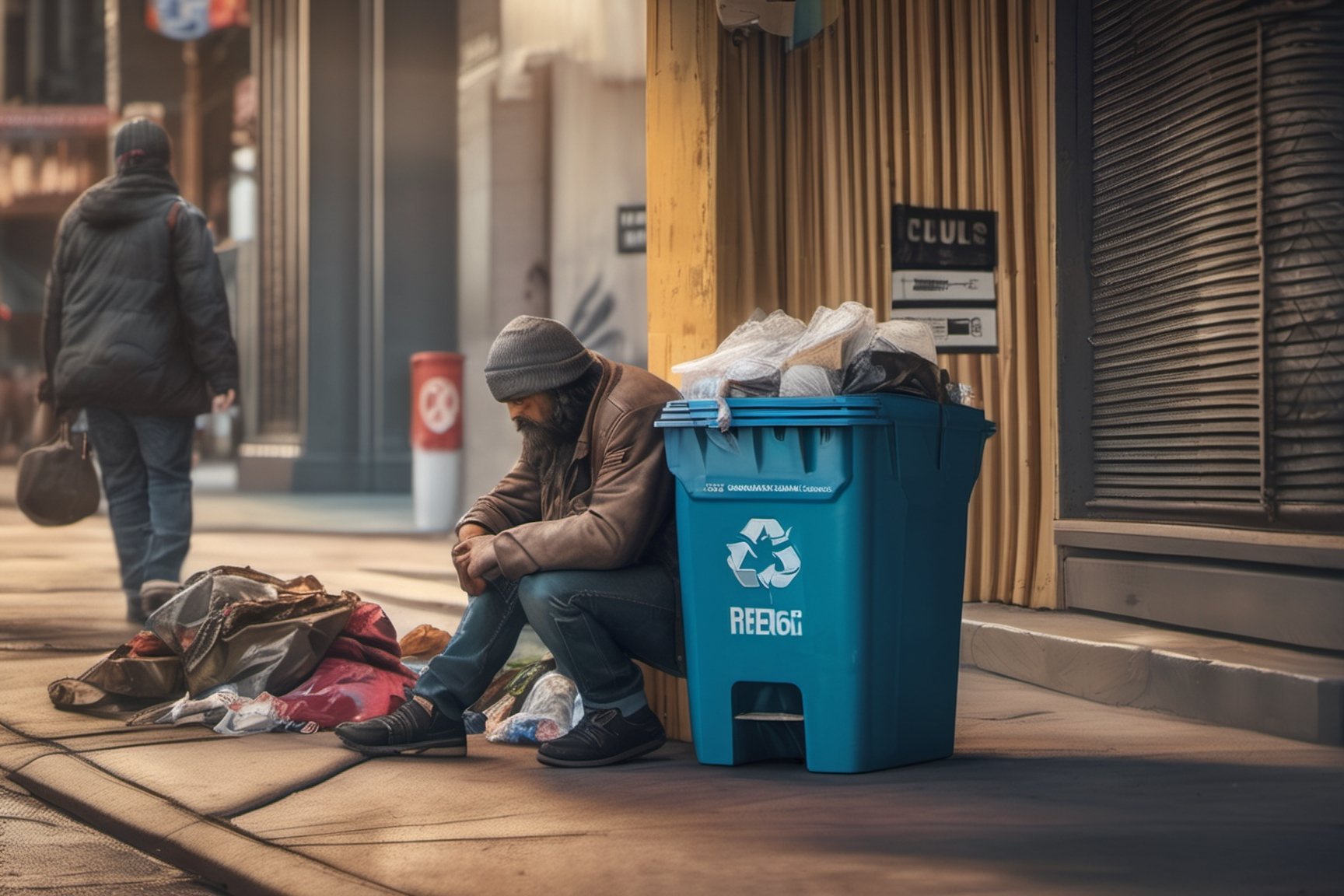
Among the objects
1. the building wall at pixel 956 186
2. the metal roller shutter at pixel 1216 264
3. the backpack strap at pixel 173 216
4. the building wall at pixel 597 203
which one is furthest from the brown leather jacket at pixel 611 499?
the building wall at pixel 597 203

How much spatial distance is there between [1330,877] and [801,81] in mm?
3818

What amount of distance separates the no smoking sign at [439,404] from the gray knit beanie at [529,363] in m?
9.01

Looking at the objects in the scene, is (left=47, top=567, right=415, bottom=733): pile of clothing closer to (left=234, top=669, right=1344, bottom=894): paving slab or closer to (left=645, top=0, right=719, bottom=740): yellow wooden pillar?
(left=234, top=669, right=1344, bottom=894): paving slab

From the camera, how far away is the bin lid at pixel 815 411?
4.40 m

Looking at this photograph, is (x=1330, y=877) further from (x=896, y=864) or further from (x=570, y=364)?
(x=570, y=364)

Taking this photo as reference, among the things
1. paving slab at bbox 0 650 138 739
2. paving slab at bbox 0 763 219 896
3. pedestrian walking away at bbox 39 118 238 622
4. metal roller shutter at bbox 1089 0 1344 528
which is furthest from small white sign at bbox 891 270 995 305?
paving slab at bbox 0 763 219 896

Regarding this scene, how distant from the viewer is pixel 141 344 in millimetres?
7781

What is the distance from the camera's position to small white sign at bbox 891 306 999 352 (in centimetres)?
727

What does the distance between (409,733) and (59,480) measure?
12.7 feet

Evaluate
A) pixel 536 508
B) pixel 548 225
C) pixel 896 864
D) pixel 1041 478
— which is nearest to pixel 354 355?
pixel 548 225

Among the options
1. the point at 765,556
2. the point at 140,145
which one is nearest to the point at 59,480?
the point at 140,145

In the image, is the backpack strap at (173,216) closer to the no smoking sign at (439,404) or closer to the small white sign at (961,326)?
the small white sign at (961,326)

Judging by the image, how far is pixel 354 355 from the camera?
802 inches

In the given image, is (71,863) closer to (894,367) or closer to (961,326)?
(894,367)
